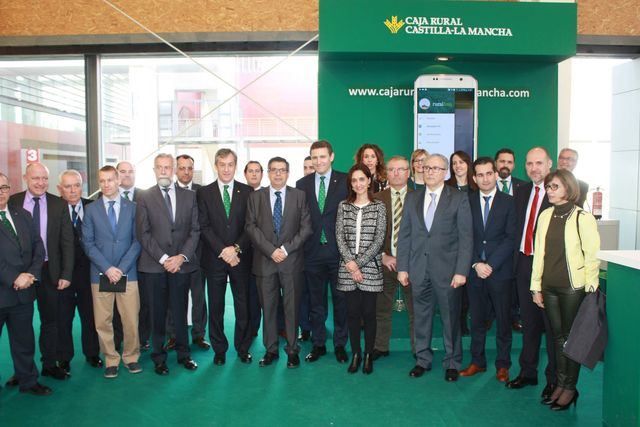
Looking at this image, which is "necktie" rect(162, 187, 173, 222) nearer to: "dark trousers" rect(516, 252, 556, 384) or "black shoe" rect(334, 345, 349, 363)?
"black shoe" rect(334, 345, 349, 363)

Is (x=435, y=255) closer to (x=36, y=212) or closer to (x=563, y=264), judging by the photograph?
(x=563, y=264)

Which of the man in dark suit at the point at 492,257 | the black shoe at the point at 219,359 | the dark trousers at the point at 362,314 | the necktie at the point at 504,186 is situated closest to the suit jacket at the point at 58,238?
the black shoe at the point at 219,359

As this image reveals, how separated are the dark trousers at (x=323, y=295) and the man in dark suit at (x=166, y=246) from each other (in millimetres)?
914

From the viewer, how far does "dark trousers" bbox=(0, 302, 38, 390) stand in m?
3.62

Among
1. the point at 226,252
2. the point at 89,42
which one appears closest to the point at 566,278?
the point at 226,252

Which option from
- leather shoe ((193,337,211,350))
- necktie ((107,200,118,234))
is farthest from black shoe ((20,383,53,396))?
leather shoe ((193,337,211,350))

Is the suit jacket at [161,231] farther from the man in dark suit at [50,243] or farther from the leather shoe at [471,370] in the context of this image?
the leather shoe at [471,370]

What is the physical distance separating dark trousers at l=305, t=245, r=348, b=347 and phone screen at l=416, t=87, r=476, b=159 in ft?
5.67

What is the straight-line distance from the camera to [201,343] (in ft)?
15.3

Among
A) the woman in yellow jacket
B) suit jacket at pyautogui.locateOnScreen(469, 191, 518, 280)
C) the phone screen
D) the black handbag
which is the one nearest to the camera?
the black handbag

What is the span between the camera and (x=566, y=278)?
3176mm

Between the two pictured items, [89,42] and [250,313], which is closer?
[250,313]

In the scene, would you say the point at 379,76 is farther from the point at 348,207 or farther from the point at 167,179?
the point at 167,179

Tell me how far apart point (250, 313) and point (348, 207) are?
1.22m
